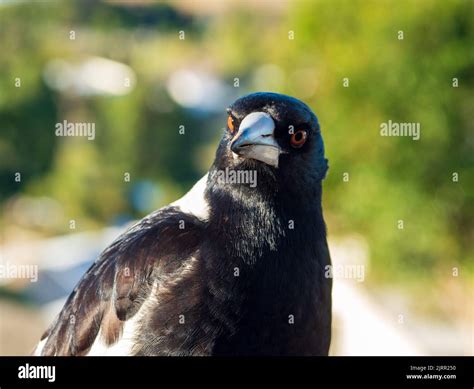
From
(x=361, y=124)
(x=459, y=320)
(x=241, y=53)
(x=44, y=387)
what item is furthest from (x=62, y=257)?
(x=44, y=387)

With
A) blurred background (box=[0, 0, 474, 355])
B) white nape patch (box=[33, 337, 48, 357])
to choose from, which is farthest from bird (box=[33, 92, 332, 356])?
blurred background (box=[0, 0, 474, 355])

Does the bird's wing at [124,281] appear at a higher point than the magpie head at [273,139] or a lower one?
lower

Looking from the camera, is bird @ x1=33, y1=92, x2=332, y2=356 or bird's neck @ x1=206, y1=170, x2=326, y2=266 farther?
bird's neck @ x1=206, y1=170, x2=326, y2=266

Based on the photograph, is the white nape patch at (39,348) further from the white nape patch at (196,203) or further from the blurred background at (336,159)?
the blurred background at (336,159)

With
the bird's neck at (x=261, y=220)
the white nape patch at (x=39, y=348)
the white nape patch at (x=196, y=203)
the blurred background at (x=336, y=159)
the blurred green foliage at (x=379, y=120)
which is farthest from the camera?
the blurred green foliage at (x=379, y=120)

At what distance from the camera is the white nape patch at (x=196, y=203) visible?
9.97ft

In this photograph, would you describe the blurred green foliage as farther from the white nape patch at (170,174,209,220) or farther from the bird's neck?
the bird's neck

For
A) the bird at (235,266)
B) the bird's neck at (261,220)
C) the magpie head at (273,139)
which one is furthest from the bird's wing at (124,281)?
the magpie head at (273,139)

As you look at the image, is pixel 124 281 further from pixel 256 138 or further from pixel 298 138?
pixel 298 138

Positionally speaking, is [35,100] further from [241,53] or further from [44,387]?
[44,387]

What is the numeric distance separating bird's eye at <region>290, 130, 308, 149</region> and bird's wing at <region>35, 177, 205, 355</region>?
1.59ft

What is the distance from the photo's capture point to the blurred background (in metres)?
11.8

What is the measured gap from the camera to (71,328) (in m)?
3.09

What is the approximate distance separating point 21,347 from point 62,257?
4381mm
